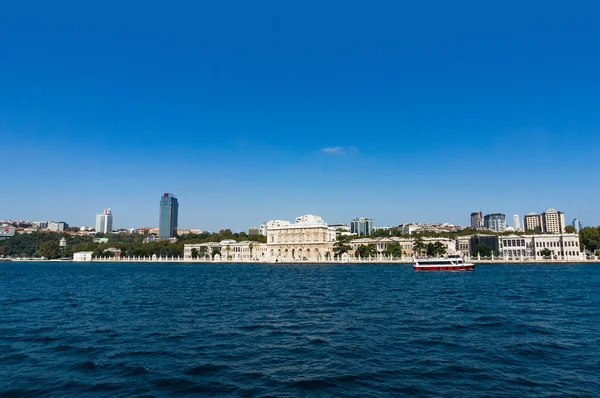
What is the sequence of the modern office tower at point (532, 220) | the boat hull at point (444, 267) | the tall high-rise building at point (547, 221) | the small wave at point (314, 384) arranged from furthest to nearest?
the modern office tower at point (532, 220)
the tall high-rise building at point (547, 221)
the boat hull at point (444, 267)
the small wave at point (314, 384)

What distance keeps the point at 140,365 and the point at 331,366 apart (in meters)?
5.30

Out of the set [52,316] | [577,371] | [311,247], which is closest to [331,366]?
[577,371]

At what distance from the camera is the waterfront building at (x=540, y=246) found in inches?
3551

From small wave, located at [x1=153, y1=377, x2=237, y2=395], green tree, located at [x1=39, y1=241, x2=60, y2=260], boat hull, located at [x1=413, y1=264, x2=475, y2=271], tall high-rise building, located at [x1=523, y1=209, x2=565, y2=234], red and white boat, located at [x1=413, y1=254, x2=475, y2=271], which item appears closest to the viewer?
small wave, located at [x1=153, y1=377, x2=237, y2=395]

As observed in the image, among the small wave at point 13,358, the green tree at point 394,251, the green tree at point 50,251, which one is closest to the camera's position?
the small wave at point 13,358

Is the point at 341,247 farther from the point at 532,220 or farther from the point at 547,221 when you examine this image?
the point at 532,220

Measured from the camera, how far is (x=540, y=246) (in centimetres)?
9375

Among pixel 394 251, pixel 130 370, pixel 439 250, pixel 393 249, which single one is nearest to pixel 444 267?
pixel 439 250

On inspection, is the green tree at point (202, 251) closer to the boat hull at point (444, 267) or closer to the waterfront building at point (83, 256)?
the waterfront building at point (83, 256)

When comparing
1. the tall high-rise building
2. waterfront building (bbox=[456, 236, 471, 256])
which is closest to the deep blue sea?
waterfront building (bbox=[456, 236, 471, 256])

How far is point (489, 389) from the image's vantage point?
9.58 metres

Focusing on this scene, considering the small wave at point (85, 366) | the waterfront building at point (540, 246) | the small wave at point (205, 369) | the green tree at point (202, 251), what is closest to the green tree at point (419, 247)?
the waterfront building at point (540, 246)

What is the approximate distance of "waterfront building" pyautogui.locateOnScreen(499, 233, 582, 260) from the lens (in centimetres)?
9019

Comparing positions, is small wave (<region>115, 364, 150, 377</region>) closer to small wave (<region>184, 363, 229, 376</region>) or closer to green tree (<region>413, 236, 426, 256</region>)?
small wave (<region>184, 363, 229, 376</region>)
